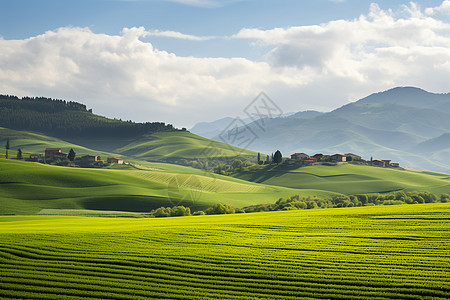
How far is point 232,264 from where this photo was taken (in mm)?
21734

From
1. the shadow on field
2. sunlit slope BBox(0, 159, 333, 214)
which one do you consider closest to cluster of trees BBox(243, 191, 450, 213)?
sunlit slope BBox(0, 159, 333, 214)

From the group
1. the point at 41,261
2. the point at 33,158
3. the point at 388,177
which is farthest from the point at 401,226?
the point at 33,158

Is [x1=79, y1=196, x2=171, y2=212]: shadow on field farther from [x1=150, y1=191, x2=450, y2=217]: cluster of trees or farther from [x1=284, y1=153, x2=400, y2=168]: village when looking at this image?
[x1=284, y1=153, x2=400, y2=168]: village

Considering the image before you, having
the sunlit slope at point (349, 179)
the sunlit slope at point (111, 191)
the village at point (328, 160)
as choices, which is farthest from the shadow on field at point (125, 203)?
the village at point (328, 160)

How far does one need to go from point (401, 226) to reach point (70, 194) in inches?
3184

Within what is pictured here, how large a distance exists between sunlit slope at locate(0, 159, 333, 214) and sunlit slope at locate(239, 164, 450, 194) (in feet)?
62.9

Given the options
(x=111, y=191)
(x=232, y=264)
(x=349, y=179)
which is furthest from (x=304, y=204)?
(x=232, y=264)

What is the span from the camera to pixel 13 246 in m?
25.6

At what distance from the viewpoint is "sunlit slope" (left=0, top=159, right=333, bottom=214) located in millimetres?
87812

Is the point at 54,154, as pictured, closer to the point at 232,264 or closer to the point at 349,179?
the point at 349,179

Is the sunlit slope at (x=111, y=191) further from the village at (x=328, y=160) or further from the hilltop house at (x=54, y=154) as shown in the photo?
the hilltop house at (x=54, y=154)

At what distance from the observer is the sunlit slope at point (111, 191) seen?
8781cm

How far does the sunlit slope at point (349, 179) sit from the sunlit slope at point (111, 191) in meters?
19.2

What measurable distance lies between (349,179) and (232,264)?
137944 mm
